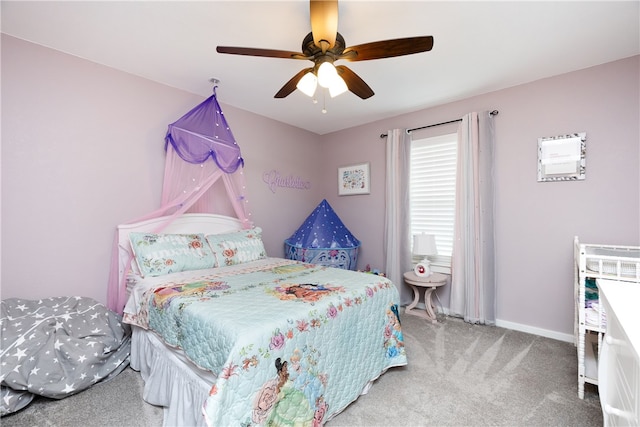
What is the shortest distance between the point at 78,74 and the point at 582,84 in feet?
14.6

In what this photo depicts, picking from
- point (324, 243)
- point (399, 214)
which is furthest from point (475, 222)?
point (324, 243)

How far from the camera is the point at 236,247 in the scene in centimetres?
289

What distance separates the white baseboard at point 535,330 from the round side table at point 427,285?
677 millimetres

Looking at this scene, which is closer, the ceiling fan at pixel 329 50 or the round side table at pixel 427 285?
the ceiling fan at pixel 329 50

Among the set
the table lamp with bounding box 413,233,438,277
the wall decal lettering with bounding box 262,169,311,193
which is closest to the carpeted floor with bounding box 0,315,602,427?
the table lamp with bounding box 413,233,438,277

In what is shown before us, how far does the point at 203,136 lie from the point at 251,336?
218 cm

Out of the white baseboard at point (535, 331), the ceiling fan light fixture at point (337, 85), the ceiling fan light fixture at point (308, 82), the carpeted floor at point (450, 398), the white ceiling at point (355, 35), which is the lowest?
the carpeted floor at point (450, 398)

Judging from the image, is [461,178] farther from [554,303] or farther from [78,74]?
[78,74]

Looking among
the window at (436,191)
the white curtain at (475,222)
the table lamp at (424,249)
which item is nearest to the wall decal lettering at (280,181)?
the window at (436,191)

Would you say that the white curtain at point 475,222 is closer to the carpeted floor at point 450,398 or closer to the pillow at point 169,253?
the carpeted floor at point 450,398

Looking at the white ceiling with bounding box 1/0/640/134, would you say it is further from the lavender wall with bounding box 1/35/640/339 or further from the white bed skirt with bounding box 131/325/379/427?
the white bed skirt with bounding box 131/325/379/427

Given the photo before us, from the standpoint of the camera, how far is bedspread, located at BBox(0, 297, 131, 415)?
1692 mm

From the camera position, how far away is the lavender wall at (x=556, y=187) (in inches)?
93.7

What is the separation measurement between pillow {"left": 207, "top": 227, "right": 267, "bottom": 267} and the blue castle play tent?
638 millimetres
